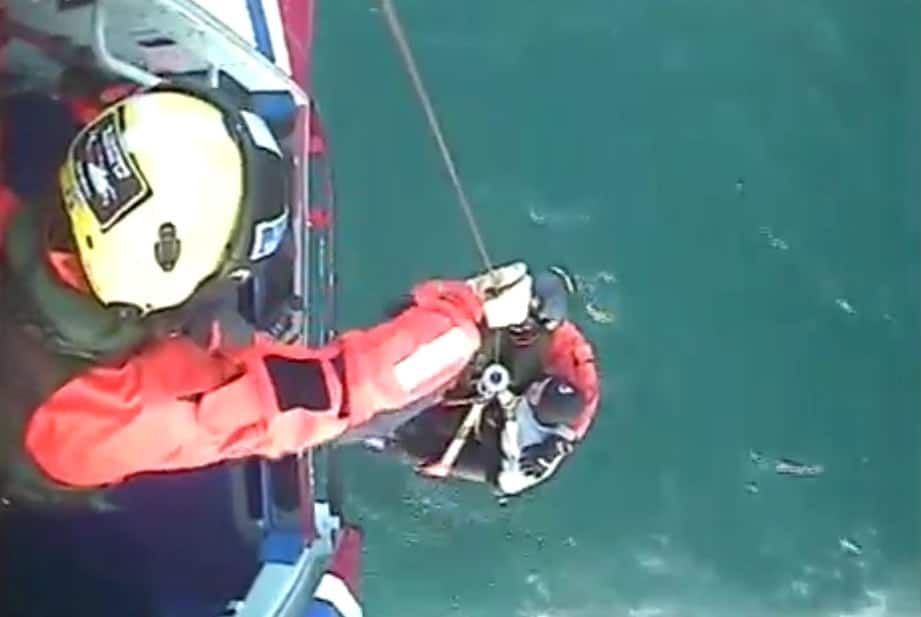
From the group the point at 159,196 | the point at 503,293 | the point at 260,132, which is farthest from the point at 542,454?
the point at 159,196

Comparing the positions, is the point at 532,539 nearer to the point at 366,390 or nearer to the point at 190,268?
the point at 366,390

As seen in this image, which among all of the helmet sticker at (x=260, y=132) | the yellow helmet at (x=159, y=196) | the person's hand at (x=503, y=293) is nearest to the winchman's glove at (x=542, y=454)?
the person's hand at (x=503, y=293)

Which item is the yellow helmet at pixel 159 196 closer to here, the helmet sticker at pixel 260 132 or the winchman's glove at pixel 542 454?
the helmet sticker at pixel 260 132

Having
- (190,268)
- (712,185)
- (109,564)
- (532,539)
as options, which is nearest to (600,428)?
(532,539)

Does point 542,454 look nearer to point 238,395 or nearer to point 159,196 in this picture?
point 238,395

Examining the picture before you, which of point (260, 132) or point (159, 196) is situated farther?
point (260, 132)

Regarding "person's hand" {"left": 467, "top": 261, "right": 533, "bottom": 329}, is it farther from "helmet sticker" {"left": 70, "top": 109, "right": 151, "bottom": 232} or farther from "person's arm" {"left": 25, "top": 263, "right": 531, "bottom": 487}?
"helmet sticker" {"left": 70, "top": 109, "right": 151, "bottom": 232}

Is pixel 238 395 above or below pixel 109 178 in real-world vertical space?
below
